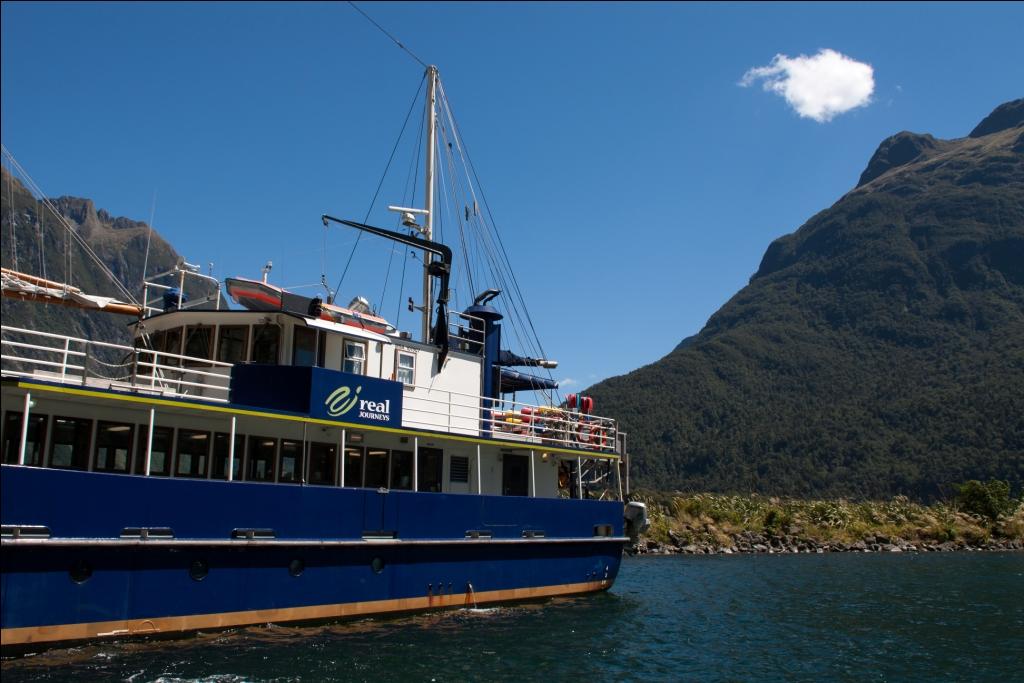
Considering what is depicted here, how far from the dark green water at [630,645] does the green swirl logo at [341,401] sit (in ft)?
13.9

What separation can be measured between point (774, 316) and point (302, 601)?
17189cm

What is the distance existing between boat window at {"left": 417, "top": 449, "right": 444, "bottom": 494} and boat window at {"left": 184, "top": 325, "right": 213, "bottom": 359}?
211 inches

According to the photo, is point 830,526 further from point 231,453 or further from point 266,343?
point 231,453

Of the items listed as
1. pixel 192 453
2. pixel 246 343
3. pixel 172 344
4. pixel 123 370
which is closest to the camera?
pixel 192 453

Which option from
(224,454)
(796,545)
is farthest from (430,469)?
(796,545)

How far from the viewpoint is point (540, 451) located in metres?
22.7

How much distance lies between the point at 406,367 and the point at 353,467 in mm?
2839

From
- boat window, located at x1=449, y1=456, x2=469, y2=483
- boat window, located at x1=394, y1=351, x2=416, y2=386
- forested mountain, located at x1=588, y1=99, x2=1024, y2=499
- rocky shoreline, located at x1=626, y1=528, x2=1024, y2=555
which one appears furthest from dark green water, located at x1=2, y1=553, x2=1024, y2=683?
forested mountain, located at x1=588, y1=99, x2=1024, y2=499

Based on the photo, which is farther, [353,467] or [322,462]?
[353,467]

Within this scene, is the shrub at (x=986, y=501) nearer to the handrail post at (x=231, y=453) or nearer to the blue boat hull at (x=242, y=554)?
the blue boat hull at (x=242, y=554)

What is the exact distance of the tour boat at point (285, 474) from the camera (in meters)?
13.7

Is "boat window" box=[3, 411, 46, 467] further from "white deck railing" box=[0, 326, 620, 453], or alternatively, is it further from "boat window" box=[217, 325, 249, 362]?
"boat window" box=[217, 325, 249, 362]

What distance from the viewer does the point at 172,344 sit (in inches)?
728

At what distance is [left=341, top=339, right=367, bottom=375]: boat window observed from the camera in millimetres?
18922
